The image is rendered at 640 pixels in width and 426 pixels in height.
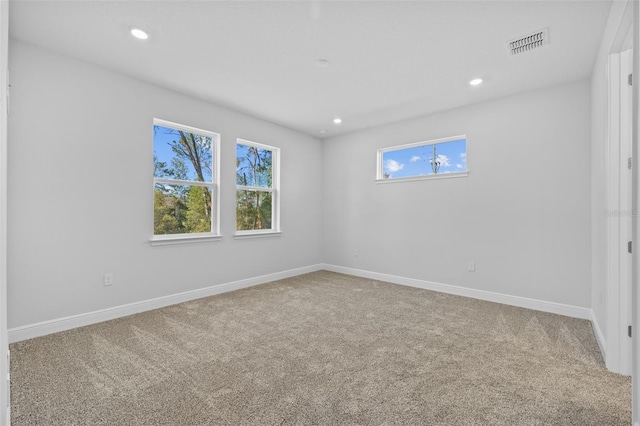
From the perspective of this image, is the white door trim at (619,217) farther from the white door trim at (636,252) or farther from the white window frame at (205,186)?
the white window frame at (205,186)

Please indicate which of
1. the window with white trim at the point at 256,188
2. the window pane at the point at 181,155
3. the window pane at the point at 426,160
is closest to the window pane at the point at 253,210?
the window with white trim at the point at 256,188

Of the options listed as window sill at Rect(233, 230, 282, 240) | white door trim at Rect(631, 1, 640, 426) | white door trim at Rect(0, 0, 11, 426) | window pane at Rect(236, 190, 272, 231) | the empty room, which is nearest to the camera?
white door trim at Rect(0, 0, 11, 426)

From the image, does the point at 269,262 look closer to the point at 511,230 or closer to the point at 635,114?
the point at 511,230

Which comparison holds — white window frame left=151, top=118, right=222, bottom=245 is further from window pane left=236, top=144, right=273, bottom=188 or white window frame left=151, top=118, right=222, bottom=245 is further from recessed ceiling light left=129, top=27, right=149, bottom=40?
recessed ceiling light left=129, top=27, right=149, bottom=40

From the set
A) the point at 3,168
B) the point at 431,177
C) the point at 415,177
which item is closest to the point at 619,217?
the point at 431,177

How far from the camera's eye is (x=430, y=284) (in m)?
4.25

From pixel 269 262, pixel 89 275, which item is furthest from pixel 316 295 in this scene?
pixel 89 275

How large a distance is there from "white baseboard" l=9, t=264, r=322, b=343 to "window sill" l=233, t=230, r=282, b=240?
61 centimetres

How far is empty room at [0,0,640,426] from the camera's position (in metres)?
1.85

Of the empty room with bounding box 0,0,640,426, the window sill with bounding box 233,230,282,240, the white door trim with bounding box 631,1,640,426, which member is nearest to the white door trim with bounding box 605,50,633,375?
the empty room with bounding box 0,0,640,426

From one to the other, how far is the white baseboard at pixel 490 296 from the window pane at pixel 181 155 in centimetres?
295

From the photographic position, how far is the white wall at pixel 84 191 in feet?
8.35

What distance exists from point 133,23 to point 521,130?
4.03 metres

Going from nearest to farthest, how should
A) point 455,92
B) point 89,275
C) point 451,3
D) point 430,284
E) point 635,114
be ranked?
point 635,114, point 451,3, point 89,275, point 455,92, point 430,284
